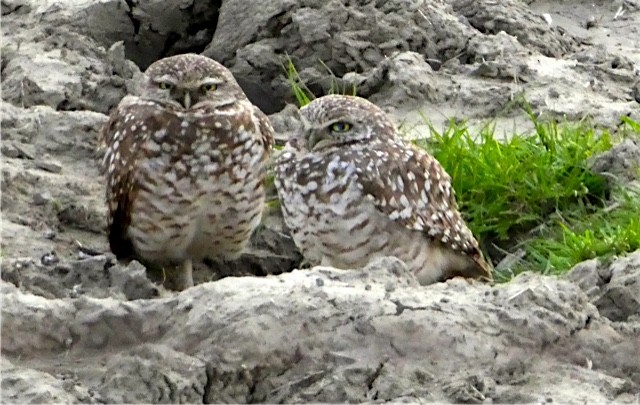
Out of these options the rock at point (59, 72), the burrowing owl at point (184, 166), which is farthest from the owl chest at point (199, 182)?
the rock at point (59, 72)

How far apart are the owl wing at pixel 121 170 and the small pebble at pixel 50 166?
0.33m

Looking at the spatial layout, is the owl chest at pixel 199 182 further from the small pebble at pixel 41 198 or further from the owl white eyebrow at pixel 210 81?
the small pebble at pixel 41 198

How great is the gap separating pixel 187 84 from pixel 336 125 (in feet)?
2.23

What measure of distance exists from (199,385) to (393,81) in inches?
148

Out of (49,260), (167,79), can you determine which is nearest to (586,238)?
(167,79)

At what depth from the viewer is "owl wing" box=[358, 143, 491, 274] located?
6.24 m

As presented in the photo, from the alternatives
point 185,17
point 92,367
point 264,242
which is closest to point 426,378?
point 92,367

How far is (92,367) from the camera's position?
4367mm

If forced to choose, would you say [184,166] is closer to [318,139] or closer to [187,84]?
[187,84]

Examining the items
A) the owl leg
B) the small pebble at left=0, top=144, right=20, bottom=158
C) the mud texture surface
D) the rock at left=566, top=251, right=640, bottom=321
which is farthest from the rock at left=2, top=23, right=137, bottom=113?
the rock at left=566, top=251, right=640, bottom=321

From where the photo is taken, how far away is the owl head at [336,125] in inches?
253

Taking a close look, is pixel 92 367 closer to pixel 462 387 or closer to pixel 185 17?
pixel 462 387

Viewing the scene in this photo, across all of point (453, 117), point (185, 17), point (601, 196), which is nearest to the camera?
point (601, 196)

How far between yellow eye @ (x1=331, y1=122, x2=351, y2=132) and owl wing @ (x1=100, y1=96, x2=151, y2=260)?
2.74 ft
